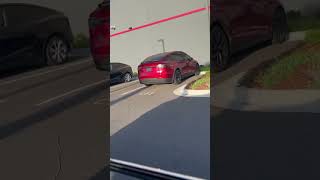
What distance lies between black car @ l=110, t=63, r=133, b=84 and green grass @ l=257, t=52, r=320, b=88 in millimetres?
621

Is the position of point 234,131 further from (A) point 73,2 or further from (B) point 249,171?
(A) point 73,2

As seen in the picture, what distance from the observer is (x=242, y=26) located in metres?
1.82

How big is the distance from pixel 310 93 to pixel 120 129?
34.5 inches

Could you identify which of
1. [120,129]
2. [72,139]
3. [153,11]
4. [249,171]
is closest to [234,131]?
[249,171]

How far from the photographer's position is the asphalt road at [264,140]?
1.72 meters

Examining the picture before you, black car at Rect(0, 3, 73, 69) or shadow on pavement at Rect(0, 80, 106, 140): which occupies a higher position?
black car at Rect(0, 3, 73, 69)

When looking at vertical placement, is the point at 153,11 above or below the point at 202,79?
above

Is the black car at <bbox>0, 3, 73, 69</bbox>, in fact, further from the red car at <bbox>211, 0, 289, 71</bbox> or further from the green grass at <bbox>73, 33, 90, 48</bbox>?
the red car at <bbox>211, 0, 289, 71</bbox>

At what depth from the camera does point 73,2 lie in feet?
6.46

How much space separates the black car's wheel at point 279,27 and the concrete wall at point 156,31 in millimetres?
336

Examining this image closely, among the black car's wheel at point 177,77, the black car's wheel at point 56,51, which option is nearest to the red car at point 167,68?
the black car's wheel at point 177,77

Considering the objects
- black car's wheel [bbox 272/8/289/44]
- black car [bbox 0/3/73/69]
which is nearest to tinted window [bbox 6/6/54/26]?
black car [bbox 0/3/73/69]

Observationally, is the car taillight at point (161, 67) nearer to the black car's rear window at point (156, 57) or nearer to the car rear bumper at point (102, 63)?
the black car's rear window at point (156, 57)

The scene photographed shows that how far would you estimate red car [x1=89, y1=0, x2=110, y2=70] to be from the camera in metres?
1.88
